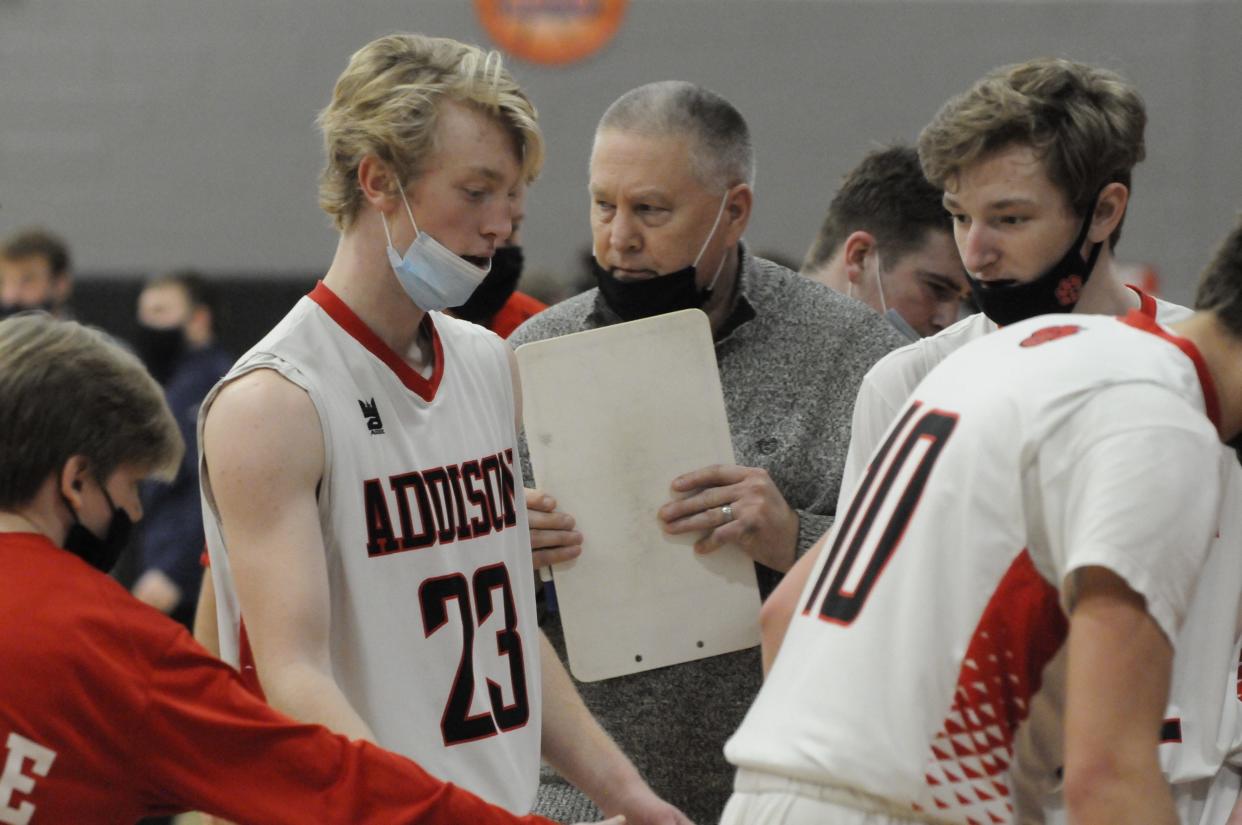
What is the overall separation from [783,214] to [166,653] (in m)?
8.53

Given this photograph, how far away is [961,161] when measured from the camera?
106 inches

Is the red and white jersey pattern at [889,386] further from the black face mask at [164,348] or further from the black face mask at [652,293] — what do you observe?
the black face mask at [164,348]

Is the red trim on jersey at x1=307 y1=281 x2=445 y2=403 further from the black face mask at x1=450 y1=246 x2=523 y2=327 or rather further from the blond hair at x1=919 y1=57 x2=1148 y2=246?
the black face mask at x1=450 y1=246 x2=523 y2=327

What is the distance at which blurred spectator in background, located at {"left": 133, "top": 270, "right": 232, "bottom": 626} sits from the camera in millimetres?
6375

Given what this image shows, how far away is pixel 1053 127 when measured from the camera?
2662 millimetres

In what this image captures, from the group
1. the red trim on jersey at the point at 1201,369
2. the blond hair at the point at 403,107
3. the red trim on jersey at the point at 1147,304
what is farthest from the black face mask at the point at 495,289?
the red trim on jersey at the point at 1201,369

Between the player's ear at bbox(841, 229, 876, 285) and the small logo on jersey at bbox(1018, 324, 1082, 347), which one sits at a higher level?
the small logo on jersey at bbox(1018, 324, 1082, 347)

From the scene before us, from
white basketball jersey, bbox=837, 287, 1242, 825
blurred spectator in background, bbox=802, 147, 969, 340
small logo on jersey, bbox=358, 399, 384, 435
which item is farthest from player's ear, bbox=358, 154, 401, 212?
blurred spectator in background, bbox=802, 147, 969, 340

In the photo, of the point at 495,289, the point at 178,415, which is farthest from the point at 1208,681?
the point at 178,415

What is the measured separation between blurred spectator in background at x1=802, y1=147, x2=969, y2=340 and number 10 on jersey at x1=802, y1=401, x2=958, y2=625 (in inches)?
69.2

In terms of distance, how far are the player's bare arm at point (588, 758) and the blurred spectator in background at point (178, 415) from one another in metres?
3.47

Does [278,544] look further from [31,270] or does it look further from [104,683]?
[31,270]

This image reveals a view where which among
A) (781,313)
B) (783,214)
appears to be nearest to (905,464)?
(781,313)

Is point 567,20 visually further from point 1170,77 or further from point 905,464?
point 905,464
